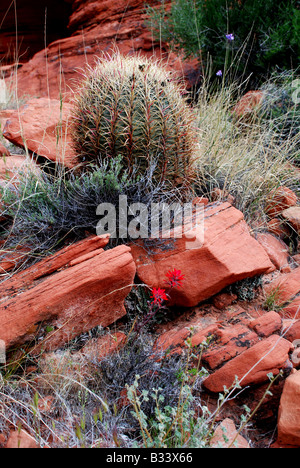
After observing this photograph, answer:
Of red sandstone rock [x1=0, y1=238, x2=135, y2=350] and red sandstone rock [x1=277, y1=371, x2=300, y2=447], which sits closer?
red sandstone rock [x1=277, y1=371, x2=300, y2=447]

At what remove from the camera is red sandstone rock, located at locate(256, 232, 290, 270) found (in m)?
3.21

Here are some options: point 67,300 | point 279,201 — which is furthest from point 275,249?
point 67,300

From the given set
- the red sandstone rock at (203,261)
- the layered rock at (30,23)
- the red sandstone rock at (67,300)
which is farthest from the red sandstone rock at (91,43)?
the red sandstone rock at (67,300)

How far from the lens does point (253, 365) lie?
215 centimetres

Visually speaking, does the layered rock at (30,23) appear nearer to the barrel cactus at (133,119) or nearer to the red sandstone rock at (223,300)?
the barrel cactus at (133,119)

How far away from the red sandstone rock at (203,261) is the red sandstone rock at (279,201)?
2.88ft

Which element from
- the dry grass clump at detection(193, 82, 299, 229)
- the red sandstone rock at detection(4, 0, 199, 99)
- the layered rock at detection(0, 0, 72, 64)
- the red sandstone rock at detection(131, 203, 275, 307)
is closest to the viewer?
the red sandstone rock at detection(131, 203, 275, 307)

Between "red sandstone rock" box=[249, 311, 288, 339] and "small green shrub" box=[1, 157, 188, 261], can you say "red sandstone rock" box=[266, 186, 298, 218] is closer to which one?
"small green shrub" box=[1, 157, 188, 261]

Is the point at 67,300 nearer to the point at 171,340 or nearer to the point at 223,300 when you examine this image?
the point at 171,340

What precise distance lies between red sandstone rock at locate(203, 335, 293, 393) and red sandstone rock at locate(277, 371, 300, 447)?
0.57 feet

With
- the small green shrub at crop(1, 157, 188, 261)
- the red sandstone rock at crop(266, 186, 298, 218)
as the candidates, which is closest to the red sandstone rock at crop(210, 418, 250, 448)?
the small green shrub at crop(1, 157, 188, 261)

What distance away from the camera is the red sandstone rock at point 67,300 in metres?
2.34

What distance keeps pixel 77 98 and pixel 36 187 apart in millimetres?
729
